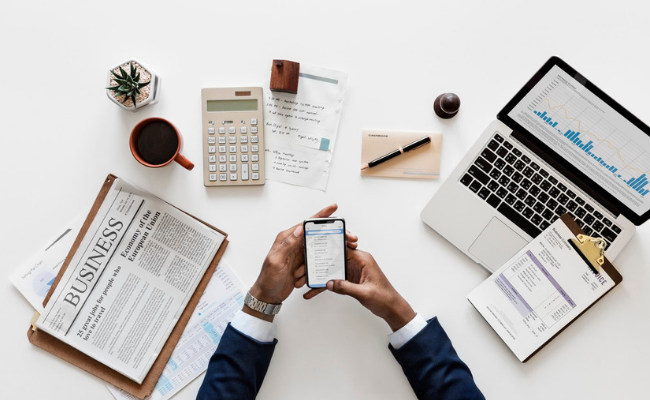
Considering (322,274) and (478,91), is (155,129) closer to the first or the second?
(322,274)

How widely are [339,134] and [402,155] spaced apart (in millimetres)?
147

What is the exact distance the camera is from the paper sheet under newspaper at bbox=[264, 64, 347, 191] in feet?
3.12

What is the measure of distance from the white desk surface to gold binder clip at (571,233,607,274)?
0.57 ft

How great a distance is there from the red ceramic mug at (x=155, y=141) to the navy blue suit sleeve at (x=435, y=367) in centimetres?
61

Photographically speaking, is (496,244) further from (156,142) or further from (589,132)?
(156,142)

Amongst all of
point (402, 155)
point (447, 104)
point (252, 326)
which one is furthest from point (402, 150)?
point (252, 326)

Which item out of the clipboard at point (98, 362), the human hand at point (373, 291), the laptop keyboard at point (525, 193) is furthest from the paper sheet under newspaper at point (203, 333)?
the laptop keyboard at point (525, 193)

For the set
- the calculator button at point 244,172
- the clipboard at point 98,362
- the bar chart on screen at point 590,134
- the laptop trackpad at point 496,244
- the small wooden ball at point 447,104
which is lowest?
the clipboard at point 98,362

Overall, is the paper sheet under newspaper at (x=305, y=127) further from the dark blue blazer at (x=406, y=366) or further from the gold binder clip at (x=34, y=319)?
the gold binder clip at (x=34, y=319)

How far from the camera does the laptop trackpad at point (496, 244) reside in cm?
92

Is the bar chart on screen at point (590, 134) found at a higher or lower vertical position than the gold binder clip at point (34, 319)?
higher

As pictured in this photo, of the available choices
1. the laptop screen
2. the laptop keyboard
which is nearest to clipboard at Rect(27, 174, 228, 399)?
the laptop keyboard

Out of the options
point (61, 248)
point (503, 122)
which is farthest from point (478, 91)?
point (61, 248)

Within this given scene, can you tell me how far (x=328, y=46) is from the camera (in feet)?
3.13
